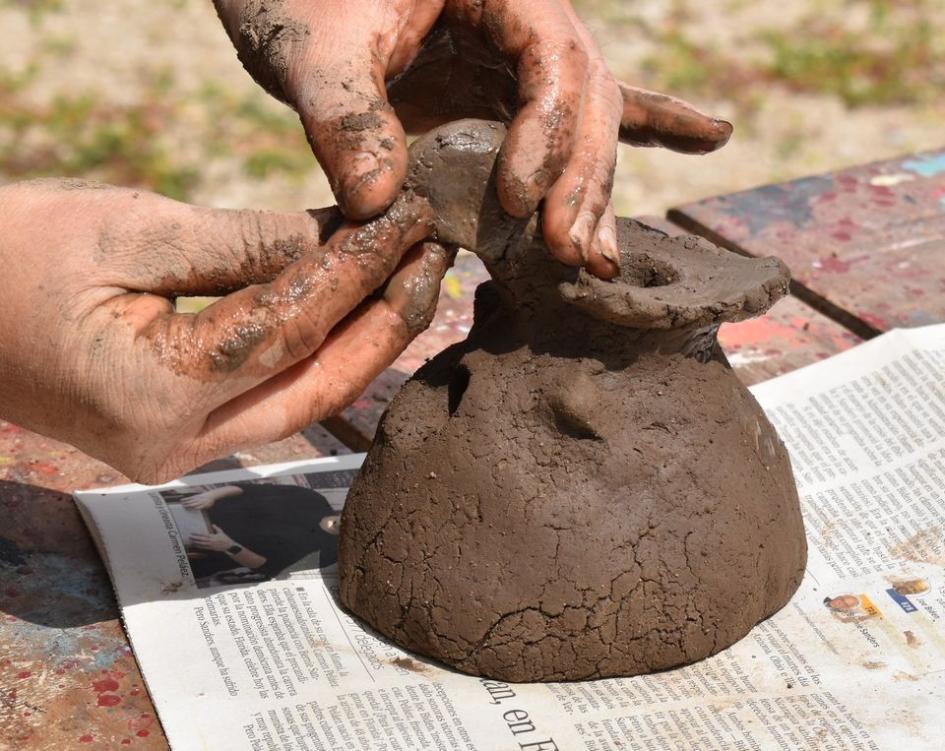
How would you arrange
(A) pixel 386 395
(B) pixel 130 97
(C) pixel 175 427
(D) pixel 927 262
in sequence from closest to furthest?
1. (C) pixel 175 427
2. (A) pixel 386 395
3. (D) pixel 927 262
4. (B) pixel 130 97

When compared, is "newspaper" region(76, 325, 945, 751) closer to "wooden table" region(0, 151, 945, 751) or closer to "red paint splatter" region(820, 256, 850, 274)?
"wooden table" region(0, 151, 945, 751)

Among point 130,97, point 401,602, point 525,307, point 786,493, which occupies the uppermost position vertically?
point 525,307

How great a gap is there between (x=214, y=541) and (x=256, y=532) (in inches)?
3.0

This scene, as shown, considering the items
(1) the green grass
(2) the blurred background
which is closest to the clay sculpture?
(2) the blurred background

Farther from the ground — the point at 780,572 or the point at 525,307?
the point at 525,307

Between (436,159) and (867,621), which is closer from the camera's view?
(436,159)

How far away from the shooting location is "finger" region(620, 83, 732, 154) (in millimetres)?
2461

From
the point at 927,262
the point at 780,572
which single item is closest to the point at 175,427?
the point at 780,572

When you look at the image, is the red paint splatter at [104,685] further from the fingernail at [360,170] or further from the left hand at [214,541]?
the fingernail at [360,170]

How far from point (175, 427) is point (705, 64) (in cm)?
436

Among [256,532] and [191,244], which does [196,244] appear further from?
[256,532]

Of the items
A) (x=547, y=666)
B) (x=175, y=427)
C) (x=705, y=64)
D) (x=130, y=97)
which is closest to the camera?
(x=175, y=427)

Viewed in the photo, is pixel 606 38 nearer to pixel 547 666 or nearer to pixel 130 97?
pixel 130 97

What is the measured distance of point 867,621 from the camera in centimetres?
239
